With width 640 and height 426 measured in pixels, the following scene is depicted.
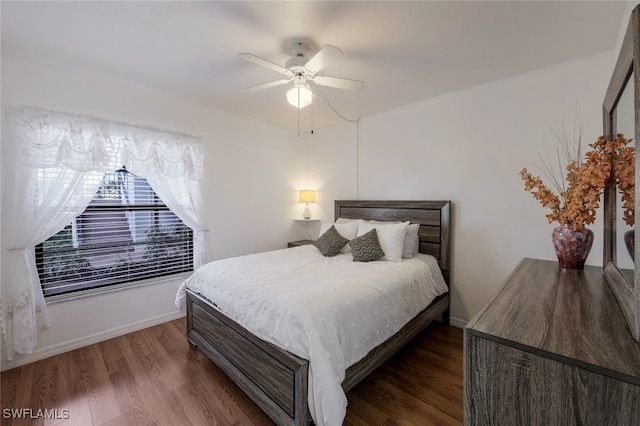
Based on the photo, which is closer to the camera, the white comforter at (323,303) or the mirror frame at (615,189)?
the mirror frame at (615,189)

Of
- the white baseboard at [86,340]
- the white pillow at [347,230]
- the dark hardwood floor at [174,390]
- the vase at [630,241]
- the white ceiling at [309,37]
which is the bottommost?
the dark hardwood floor at [174,390]

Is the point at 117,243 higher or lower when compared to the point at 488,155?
lower

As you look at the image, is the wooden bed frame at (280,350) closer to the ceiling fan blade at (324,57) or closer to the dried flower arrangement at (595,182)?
the dried flower arrangement at (595,182)

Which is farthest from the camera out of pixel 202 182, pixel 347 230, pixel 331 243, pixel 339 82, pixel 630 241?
pixel 202 182

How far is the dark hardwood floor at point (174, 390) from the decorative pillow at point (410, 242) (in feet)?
2.95

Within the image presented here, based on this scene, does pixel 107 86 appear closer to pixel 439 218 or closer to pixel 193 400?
pixel 193 400

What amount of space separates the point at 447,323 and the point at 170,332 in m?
3.08

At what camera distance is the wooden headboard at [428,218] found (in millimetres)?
2943

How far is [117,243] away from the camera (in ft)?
9.37

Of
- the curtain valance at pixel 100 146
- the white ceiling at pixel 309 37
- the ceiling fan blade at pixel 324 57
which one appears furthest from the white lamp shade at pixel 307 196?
the ceiling fan blade at pixel 324 57

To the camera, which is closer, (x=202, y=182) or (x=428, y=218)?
(x=428, y=218)

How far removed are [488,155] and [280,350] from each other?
8.84 feet

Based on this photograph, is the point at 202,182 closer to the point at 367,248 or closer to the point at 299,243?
the point at 299,243

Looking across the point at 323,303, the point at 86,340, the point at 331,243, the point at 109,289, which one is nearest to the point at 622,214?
the point at 323,303
